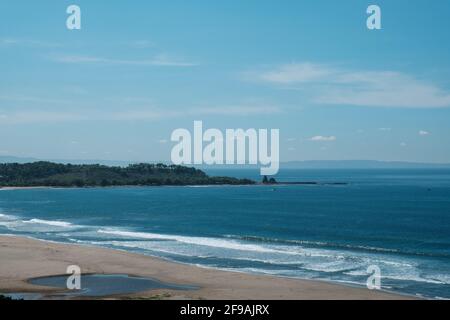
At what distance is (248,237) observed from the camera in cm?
5006

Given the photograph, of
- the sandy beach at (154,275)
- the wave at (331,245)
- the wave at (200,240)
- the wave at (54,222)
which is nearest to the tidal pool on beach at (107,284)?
the sandy beach at (154,275)

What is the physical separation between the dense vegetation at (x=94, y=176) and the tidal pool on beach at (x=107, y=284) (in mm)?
118644

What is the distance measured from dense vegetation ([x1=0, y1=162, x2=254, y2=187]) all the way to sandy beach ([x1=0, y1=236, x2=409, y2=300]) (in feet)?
354

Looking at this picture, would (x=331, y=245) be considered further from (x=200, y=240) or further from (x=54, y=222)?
(x=54, y=222)

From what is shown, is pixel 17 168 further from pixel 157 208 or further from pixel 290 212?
pixel 290 212

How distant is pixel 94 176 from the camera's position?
158 m

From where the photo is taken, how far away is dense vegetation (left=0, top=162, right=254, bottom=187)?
14938cm

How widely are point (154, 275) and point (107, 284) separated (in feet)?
10.9

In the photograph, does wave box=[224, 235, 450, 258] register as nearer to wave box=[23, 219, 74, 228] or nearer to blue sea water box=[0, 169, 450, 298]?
blue sea water box=[0, 169, 450, 298]

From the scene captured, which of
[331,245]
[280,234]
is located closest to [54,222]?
[280,234]

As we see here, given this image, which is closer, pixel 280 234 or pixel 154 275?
pixel 154 275
